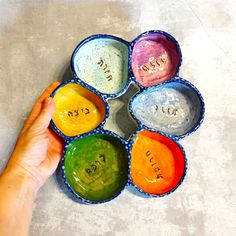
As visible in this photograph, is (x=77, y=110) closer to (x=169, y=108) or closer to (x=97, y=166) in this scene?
(x=97, y=166)

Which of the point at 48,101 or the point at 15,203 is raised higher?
the point at 48,101

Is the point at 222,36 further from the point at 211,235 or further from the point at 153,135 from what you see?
the point at 211,235

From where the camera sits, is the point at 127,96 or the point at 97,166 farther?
the point at 127,96

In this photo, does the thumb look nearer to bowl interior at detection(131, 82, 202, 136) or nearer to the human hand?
the human hand

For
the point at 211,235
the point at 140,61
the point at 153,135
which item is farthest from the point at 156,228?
the point at 140,61

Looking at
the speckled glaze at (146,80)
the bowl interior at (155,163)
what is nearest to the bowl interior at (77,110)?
the speckled glaze at (146,80)

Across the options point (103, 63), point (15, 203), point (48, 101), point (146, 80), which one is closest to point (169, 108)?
point (146, 80)

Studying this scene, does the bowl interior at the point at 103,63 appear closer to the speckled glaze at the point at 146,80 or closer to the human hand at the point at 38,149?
the speckled glaze at the point at 146,80

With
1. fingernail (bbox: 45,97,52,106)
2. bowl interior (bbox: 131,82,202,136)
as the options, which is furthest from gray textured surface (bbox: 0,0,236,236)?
fingernail (bbox: 45,97,52,106)
